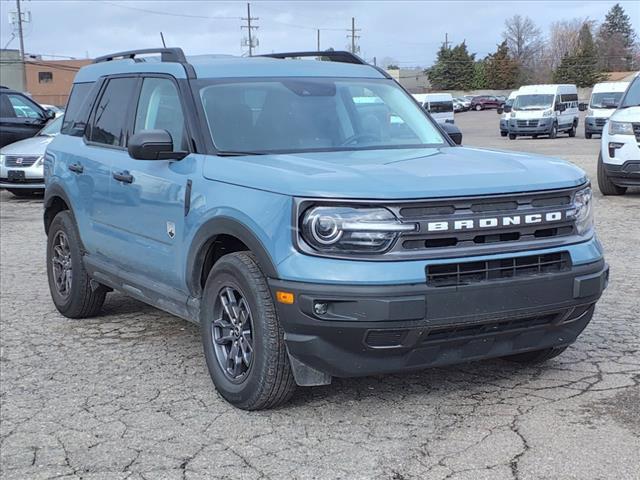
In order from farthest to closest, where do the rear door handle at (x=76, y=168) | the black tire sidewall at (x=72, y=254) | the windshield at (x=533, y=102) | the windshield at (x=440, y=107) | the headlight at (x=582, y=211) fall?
1. the windshield at (x=440, y=107)
2. the windshield at (x=533, y=102)
3. the black tire sidewall at (x=72, y=254)
4. the rear door handle at (x=76, y=168)
5. the headlight at (x=582, y=211)

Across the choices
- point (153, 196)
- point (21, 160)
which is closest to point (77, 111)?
point (153, 196)

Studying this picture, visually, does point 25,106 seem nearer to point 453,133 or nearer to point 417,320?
point 453,133

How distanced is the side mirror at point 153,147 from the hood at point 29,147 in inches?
435

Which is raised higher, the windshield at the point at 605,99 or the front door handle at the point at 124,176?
the front door handle at the point at 124,176

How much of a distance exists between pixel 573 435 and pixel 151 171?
9.32ft

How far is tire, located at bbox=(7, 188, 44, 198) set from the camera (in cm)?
1531

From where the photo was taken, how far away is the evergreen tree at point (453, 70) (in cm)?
10212

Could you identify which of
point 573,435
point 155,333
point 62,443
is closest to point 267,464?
point 62,443

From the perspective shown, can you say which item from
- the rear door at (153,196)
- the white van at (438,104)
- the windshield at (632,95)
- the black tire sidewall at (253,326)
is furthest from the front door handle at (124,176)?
the white van at (438,104)

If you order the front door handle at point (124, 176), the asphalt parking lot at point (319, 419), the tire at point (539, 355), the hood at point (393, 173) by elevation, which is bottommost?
the asphalt parking lot at point (319, 419)

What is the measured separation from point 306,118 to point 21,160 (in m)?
11.3

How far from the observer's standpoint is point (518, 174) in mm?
4102

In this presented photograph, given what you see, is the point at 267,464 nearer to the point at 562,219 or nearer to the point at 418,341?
the point at 418,341

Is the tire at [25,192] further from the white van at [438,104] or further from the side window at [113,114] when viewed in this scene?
the white van at [438,104]
